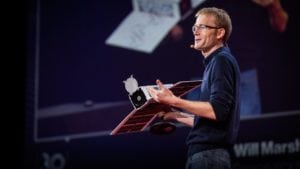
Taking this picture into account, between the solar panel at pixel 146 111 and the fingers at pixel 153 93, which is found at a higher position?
the fingers at pixel 153 93

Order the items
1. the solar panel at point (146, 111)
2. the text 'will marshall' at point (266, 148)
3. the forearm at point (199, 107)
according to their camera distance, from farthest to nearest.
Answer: the text 'will marshall' at point (266, 148), the solar panel at point (146, 111), the forearm at point (199, 107)

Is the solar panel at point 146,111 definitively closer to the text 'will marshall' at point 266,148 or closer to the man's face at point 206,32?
the man's face at point 206,32

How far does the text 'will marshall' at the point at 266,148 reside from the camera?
109 inches

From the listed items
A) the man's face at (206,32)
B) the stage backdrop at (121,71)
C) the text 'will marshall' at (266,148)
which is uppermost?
the man's face at (206,32)

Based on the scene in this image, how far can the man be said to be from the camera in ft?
5.14

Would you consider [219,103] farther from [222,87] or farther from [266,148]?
[266,148]

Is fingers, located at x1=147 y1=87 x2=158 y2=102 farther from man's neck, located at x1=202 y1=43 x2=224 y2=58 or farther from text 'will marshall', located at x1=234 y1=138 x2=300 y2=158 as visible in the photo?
text 'will marshall', located at x1=234 y1=138 x2=300 y2=158

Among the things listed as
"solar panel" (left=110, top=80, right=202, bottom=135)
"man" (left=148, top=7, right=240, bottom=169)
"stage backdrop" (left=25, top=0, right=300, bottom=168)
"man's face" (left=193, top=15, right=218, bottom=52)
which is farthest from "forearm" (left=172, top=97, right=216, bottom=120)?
"stage backdrop" (left=25, top=0, right=300, bottom=168)

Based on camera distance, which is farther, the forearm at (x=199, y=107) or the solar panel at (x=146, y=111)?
the solar panel at (x=146, y=111)

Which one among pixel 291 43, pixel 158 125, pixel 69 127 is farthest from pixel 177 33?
pixel 158 125

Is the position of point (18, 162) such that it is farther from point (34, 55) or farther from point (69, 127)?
point (34, 55)

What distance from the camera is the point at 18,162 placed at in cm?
341

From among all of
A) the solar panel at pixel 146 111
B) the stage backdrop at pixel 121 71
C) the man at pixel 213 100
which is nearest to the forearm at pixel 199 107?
the man at pixel 213 100

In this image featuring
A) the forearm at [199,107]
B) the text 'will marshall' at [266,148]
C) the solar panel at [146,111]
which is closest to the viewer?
the forearm at [199,107]
